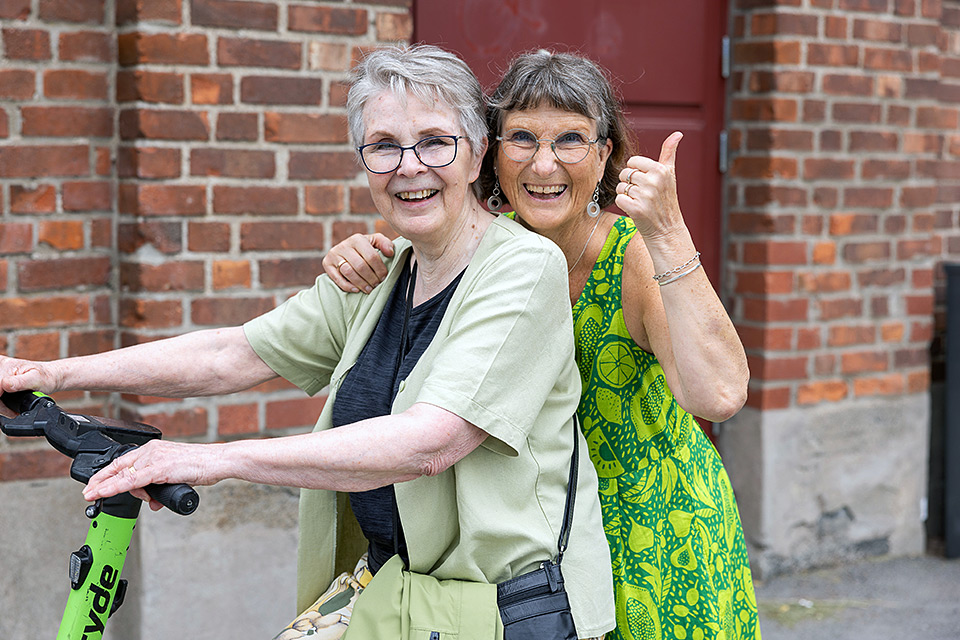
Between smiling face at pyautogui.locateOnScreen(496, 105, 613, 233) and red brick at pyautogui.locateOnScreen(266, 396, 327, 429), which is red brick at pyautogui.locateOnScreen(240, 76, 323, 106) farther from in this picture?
smiling face at pyautogui.locateOnScreen(496, 105, 613, 233)

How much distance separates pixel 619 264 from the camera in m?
2.21

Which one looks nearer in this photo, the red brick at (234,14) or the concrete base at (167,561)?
the red brick at (234,14)

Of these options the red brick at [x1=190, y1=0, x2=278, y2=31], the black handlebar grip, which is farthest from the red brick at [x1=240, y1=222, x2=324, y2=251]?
the black handlebar grip

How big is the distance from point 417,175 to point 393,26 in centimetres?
162

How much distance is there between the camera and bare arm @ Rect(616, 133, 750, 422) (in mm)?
1918

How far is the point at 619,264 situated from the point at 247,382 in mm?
841

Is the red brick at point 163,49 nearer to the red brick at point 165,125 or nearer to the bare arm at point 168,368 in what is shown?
the red brick at point 165,125

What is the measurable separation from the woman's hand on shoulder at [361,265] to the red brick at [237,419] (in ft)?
3.67

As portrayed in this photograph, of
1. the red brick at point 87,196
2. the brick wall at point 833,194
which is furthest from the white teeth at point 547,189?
the brick wall at point 833,194

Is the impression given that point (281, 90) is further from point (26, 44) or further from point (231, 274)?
point (26, 44)

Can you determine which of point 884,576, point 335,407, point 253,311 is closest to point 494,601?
point 335,407

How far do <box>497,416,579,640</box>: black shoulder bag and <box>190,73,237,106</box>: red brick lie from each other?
1.82 meters

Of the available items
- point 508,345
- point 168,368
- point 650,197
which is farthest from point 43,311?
point 650,197

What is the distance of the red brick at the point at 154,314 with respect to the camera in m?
3.06
